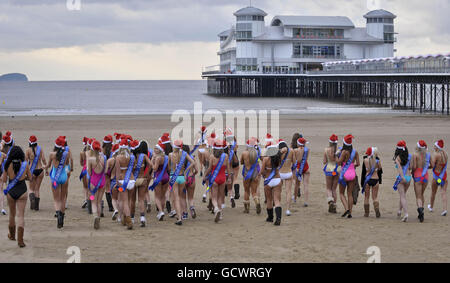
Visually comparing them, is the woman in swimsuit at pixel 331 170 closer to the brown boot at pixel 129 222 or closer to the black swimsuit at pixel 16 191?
the brown boot at pixel 129 222

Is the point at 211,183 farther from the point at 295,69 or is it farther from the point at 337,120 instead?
the point at 295,69

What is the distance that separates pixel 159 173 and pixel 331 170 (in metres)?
3.10

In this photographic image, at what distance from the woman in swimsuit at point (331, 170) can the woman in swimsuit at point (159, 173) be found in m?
2.92

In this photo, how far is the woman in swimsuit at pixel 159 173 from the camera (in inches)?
401

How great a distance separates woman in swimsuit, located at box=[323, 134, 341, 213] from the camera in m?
10.9

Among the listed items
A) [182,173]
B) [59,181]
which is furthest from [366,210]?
[59,181]

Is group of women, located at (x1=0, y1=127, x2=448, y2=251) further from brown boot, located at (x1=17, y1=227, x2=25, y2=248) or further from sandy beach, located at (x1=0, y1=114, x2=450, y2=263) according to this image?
brown boot, located at (x1=17, y1=227, x2=25, y2=248)

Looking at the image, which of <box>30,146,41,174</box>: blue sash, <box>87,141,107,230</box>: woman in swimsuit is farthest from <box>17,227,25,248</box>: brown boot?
<box>30,146,41,174</box>: blue sash

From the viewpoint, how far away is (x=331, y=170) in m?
10.9

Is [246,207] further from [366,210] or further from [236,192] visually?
[366,210]

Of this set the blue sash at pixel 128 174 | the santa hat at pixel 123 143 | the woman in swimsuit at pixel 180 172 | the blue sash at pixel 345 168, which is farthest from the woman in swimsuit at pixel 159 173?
the blue sash at pixel 345 168

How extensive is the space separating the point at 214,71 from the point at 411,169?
8831 centimetres
